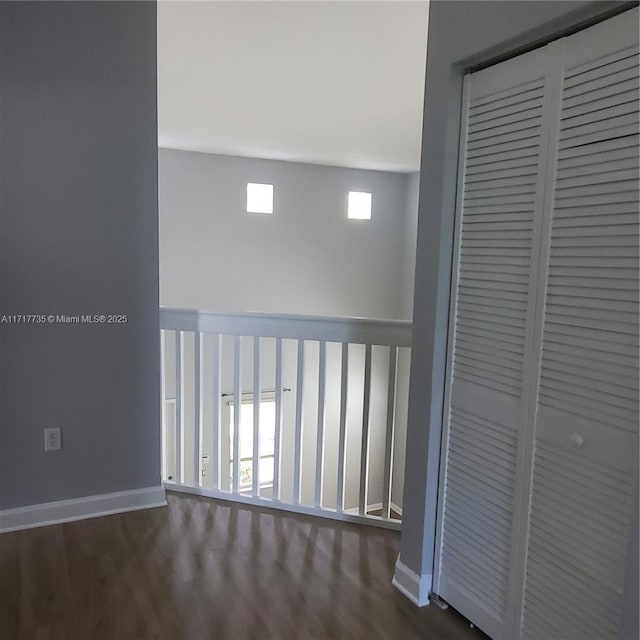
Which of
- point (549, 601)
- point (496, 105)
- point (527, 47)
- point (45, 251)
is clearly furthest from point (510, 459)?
point (45, 251)

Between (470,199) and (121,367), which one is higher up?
(470,199)

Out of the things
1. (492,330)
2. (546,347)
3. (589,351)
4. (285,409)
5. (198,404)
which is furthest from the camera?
(285,409)

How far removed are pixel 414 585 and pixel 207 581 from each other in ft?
2.55

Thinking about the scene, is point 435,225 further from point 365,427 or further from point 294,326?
point 365,427

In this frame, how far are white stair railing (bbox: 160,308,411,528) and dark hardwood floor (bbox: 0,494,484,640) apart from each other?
0.86 ft

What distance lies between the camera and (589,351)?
1424mm

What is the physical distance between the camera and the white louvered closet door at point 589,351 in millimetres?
1318

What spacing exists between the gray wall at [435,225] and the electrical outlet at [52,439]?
1.57 m

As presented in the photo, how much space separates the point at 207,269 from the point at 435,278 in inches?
184

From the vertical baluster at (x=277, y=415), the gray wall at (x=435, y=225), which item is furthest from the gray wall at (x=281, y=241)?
the gray wall at (x=435, y=225)

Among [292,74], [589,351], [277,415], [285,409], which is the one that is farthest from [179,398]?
[285,409]

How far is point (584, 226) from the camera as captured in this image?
143cm

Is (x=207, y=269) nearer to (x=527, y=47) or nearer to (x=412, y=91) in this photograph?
(x=412, y=91)

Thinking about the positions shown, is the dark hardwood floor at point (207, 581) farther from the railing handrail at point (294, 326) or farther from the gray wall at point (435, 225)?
the railing handrail at point (294, 326)
